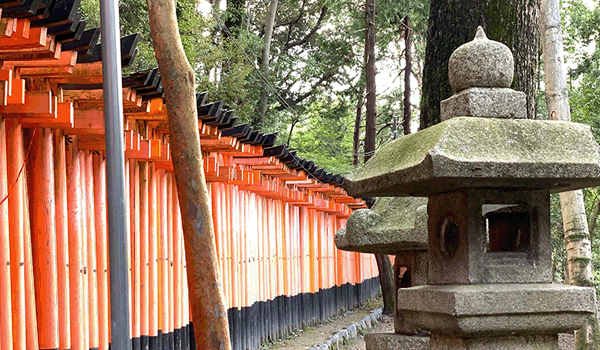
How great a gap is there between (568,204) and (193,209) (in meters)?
6.79

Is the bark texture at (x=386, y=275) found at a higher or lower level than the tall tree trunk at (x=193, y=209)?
lower

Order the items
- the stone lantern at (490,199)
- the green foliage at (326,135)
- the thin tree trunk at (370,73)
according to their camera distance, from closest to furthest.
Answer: the stone lantern at (490,199) → the thin tree trunk at (370,73) → the green foliage at (326,135)

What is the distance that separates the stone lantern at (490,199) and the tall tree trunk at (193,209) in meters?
1.89

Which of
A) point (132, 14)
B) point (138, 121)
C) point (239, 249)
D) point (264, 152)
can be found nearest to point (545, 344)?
point (138, 121)

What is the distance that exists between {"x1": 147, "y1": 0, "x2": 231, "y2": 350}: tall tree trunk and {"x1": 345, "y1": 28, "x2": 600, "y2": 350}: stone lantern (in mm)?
1891

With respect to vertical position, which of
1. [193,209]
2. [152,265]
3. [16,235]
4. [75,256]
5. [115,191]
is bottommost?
[152,265]

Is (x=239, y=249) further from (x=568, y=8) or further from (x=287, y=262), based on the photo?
(x=568, y=8)

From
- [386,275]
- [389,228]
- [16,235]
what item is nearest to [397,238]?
[389,228]

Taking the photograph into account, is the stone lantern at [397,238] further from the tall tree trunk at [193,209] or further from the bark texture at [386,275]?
the bark texture at [386,275]

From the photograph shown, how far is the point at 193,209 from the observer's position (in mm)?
7402

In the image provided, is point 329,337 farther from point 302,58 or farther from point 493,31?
point 302,58

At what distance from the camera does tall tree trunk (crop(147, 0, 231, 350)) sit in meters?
7.39

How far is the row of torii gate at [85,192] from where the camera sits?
21.1ft

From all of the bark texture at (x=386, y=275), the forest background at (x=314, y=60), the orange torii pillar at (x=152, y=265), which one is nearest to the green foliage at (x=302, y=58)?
the forest background at (x=314, y=60)
